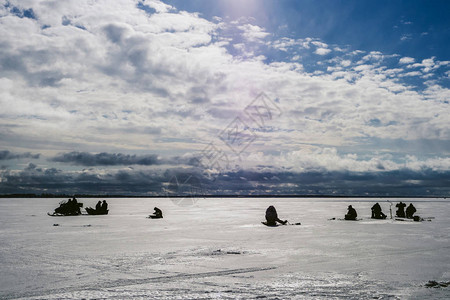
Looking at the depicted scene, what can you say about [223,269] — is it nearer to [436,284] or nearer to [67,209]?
[436,284]

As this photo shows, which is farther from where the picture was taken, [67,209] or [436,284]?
[67,209]

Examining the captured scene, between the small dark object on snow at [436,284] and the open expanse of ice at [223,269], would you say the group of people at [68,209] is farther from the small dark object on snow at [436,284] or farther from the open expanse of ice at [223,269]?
the small dark object on snow at [436,284]

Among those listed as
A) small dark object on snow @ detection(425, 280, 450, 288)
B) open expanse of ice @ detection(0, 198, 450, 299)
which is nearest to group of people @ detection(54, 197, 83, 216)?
open expanse of ice @ detection(0, 198, 450, 299)

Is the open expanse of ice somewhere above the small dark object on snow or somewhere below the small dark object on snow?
below

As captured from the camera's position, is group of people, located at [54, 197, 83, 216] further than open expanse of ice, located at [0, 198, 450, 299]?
Yes

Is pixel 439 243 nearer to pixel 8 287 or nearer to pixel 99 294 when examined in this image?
pixel 99 294

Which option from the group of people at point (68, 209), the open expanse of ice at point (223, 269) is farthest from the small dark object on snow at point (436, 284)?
the group of people at point (68, 209)

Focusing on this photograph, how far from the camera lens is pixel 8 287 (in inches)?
397

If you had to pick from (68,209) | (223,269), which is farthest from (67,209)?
(223,269)

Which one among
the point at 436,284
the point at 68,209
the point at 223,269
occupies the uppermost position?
the point at 436,284

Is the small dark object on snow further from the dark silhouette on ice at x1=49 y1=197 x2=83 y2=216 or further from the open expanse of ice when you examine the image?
the dark silhouette on ice at x1=49 y1=197 x2=83 y2=216

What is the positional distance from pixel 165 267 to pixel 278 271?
392 centimetres

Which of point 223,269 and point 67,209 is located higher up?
point 223,269

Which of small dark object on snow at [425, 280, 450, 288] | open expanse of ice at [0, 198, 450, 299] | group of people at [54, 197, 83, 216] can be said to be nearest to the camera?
open expanse of ice at [0, 198, 450, 299]
